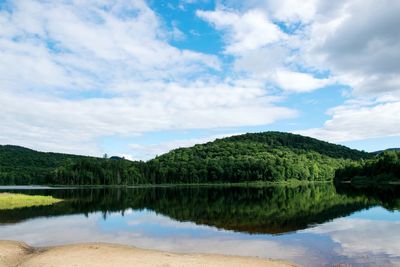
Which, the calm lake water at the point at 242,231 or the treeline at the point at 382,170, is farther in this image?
the treeline at the point at 382,170

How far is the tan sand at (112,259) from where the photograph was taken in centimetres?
2402

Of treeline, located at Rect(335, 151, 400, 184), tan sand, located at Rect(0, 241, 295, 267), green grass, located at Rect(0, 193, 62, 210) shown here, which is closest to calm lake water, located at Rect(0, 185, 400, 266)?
tan sand, located at Rect(0, 241, 295, 267)

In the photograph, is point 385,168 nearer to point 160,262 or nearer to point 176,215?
point 176,215

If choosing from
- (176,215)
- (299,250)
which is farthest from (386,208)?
(299,250)

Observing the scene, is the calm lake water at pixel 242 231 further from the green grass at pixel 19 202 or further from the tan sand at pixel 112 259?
the green grass at pixel 19 202

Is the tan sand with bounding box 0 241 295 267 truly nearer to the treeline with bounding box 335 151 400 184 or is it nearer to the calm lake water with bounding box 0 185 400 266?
the calm lake water with bounding box 0 185 400 266

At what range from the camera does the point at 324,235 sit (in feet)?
123

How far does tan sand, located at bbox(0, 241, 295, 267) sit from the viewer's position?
78.8 feet

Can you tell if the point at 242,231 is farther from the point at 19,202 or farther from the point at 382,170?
the point at 382,170

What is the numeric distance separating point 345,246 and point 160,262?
16.3 meters

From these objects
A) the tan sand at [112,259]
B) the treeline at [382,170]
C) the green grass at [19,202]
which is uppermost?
the treeline at [382,170]

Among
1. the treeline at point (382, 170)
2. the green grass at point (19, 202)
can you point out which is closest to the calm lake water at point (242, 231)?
the green grass at point (19, 202)

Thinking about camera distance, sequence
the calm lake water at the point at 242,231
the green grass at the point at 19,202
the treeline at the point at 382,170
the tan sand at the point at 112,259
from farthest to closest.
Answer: the treeline at the point at 382,170 < the green grass at the point at 19,202 < the calm lake water at the point at 242,231 < the tan sand at the point at 112,259

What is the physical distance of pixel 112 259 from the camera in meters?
25.3
